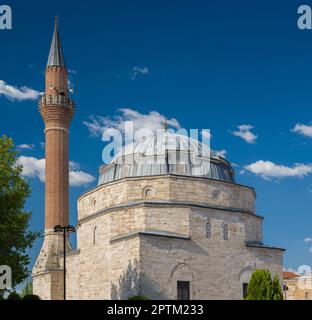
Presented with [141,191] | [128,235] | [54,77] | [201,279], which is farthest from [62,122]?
[201,279]

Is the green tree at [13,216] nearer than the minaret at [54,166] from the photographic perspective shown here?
Yes

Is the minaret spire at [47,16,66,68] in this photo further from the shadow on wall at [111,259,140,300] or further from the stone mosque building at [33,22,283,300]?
the shadow on wall at [111,259,140,300]

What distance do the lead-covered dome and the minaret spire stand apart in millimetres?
8190

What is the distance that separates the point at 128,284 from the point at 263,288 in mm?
5559

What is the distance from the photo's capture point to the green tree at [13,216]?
19.2 metres

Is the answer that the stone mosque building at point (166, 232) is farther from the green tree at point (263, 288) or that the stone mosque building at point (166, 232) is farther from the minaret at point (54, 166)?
the green tree at point (263, 288)

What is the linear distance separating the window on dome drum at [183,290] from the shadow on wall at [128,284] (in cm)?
208

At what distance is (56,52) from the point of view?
34.5 m

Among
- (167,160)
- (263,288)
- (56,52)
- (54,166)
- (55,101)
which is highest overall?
(56,52)
